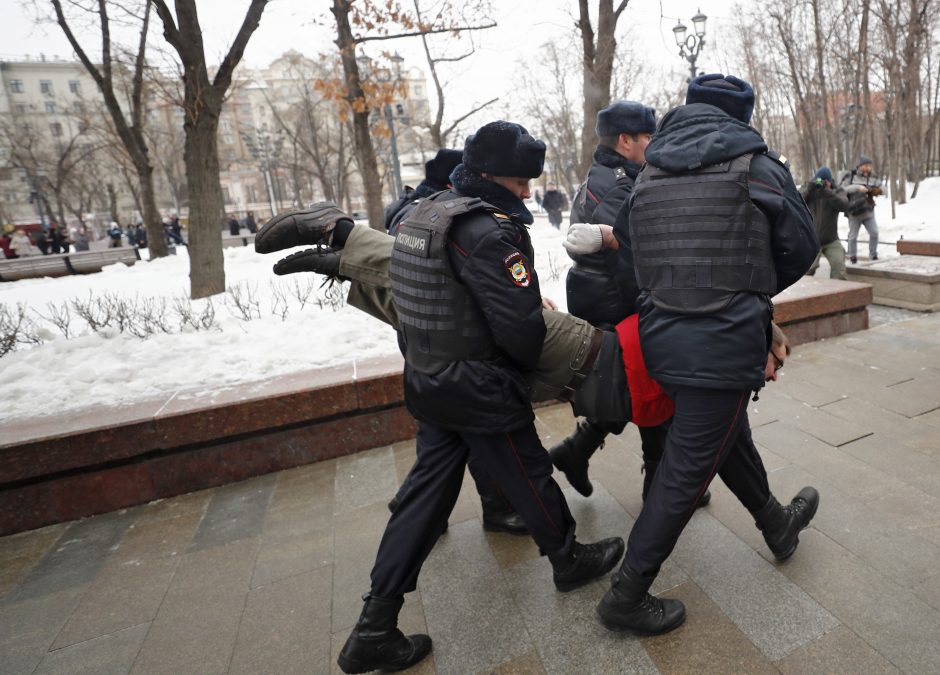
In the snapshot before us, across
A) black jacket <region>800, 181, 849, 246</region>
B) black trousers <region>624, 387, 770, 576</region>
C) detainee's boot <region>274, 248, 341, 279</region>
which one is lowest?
black trousers <region>624, 387, 770, 576</region>

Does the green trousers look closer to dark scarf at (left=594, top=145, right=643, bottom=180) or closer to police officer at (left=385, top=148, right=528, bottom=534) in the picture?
police officer at (left=385, top=148, right=528, bottom=534)

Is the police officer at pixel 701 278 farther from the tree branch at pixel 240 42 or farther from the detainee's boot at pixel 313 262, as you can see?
the tree branch at pixel 240 42

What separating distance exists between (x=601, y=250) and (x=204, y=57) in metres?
8.01

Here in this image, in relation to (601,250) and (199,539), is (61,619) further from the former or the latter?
(601,250)

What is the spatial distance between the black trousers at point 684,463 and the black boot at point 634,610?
48mm

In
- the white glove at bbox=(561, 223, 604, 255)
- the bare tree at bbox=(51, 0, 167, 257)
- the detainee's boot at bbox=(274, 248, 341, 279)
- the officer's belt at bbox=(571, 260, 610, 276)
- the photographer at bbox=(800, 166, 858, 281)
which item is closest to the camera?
the white glove at bbox=(561, 223, 604, 255)

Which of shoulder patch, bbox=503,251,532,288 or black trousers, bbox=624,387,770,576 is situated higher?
shoulder patch, bbox=503,251,532,288

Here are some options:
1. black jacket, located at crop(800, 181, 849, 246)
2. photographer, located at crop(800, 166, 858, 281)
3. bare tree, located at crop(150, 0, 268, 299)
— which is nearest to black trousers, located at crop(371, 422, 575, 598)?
photographer, located at crop(800, 166, 858, 281)

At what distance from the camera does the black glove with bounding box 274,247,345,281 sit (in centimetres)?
238

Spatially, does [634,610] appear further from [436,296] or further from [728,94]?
[728,94]

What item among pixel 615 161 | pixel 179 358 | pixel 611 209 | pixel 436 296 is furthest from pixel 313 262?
pixel 179 358

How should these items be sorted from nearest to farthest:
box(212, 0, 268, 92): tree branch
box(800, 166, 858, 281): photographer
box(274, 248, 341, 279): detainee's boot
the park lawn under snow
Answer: box(274, 248, 341, 279): detainee's boot, the park lawn under snow, box(800, 166, 858, 281): photographer, box(212, 0, 268, 92): tree branch

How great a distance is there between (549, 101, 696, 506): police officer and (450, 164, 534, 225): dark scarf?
1.63 ft

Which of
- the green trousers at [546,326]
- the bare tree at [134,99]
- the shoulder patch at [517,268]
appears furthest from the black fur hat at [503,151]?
the bare tree at [134,99]
